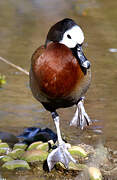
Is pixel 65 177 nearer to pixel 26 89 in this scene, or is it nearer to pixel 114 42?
pixel 26 89

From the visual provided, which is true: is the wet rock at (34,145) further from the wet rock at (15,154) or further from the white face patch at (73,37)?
the white face patch at (73,37)

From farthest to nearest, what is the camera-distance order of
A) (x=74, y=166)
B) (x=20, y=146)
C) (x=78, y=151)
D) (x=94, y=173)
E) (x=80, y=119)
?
(x=80, y=119) < (x=20, y=146) < (x=78, y=151) < (x=74, y=166) < (x=94, y=173)

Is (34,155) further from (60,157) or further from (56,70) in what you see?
(56,70)

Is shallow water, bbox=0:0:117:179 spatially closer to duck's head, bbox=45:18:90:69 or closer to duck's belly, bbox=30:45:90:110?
duck's belly, bbox=30:45:90:110

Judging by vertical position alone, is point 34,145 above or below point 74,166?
above

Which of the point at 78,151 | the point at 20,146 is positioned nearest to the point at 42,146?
the point at 20,146

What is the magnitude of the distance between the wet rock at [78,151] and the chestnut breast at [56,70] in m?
0.47

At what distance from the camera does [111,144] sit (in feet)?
15.6

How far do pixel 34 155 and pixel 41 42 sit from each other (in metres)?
4.32

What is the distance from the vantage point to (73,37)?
425cm

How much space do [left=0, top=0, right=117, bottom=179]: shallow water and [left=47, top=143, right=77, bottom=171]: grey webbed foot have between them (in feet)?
1.45

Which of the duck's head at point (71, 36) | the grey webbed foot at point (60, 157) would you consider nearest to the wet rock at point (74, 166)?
the grey webbed foot at point (60, 157)

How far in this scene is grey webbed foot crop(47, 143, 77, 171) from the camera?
4.20 meters

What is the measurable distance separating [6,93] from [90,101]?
968 millimetres
